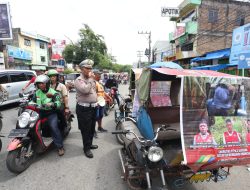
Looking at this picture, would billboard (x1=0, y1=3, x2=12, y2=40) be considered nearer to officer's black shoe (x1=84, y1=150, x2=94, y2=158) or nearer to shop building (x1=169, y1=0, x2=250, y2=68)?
officer's black shoe (x1=84, y1=150, x2=94, y2=158)

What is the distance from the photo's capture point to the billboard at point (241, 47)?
6031mm

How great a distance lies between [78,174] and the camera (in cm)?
326

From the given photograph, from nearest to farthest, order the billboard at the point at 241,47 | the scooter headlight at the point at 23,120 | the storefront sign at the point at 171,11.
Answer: the scooter headlight at the point at 23,120, the billboard at the point at 241,47, the storefront sign at the point at 171,11

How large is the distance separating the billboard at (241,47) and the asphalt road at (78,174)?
149 inches

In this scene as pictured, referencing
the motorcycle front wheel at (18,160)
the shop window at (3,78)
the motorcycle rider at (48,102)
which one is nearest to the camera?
the motorcycle front wheel at (18,160)

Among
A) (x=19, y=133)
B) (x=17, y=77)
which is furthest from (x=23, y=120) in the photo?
(x=17, y=77)

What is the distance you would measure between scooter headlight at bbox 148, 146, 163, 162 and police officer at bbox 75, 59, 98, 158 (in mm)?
1885

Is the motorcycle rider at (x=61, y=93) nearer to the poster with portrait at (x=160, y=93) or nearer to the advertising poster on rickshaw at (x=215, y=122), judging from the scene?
the poster with portrait at (x=160, y=93)

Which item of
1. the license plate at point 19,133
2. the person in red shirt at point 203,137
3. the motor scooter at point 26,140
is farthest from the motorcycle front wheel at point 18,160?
the person in red shirt at point 203,137

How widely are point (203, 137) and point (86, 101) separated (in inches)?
90.5

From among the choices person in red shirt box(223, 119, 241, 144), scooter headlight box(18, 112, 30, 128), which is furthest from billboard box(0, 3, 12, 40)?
person in red shirt box(223, 119, 241, 144)

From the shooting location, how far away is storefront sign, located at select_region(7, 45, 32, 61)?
20.8 meters

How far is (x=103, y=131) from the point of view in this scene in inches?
221

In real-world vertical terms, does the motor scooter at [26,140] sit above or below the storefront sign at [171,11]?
below
